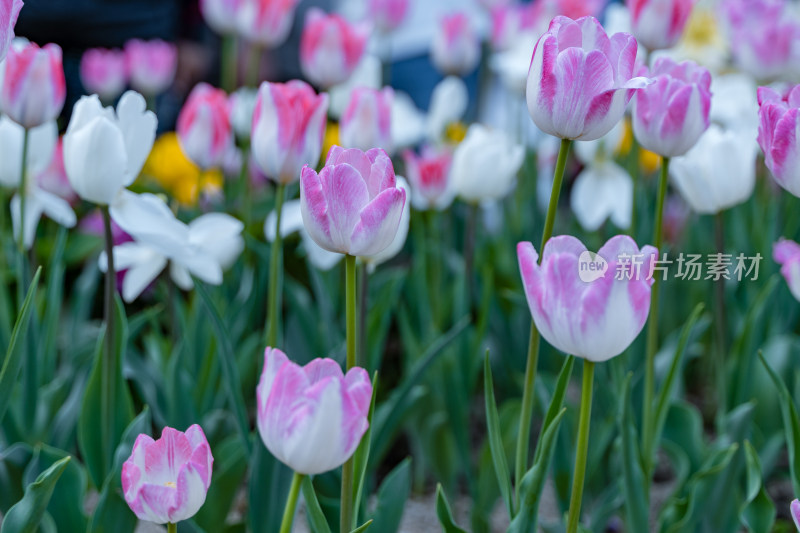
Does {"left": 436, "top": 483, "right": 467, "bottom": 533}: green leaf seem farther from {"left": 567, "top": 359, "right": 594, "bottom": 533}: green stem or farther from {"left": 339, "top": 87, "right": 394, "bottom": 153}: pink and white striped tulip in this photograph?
{"left": 339, "top": 87, "right": 394, "bottom": 153}: pink and white striped tulip

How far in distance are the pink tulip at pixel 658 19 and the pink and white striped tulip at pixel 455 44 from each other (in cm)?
70

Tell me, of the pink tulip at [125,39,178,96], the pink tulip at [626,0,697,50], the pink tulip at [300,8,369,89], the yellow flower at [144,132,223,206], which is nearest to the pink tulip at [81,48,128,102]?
the pink tulip at [125,39,178,96]

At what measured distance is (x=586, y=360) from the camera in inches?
21.4

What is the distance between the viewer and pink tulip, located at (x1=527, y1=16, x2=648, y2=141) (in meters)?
0.55

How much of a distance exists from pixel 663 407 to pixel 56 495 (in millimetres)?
544

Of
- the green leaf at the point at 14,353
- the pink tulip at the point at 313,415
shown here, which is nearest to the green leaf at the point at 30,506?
the green leaf at the point at 14,353

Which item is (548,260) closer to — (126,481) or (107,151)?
(126,481)

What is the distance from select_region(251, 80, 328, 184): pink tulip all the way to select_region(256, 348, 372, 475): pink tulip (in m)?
0.30

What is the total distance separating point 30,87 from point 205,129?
307mm

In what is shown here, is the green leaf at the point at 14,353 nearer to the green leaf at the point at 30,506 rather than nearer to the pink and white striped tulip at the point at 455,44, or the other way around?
the green leaf at the point at 30,506

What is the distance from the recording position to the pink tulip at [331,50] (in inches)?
46.0

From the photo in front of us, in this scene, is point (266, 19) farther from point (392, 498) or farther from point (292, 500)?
point (292, 500)

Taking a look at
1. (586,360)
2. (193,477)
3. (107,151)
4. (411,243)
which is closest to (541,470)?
(586,360)

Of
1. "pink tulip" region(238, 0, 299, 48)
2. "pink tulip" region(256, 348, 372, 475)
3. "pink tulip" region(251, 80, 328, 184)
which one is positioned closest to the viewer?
"pink tulip" region(256, 348, 372, 475)
